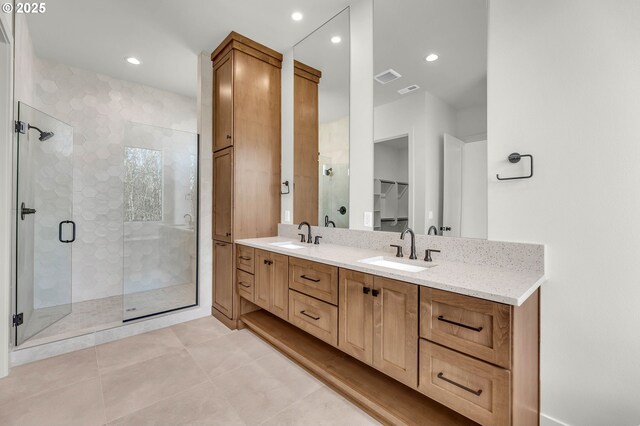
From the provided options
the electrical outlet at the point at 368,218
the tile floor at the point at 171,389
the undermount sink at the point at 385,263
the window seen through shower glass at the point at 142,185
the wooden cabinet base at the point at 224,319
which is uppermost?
the window seen through shower glass at the point at 142,185

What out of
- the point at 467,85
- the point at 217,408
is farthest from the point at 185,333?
the point at 467,85

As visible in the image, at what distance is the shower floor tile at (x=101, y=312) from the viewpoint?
2.44 metres

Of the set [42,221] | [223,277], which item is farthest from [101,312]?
[223,277]

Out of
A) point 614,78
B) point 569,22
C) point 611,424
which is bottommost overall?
point 611,424

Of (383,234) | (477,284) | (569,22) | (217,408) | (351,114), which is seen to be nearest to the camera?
(477,284)

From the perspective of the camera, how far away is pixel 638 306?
1.26 meters

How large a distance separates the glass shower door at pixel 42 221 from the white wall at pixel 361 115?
2.68 meters

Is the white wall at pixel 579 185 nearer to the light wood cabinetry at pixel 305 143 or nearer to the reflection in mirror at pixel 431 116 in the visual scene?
the reflection in mirror at pixel 431 116

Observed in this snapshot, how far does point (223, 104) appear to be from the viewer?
2.93 metres

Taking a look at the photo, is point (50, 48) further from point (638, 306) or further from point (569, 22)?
point (638, 306)

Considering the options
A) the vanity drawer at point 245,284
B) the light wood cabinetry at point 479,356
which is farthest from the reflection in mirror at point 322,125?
the light wood cabinetry at point 479,356

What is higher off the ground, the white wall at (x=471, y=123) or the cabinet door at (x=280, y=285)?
the white wall at (x=471, y=123)

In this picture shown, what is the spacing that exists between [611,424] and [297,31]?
3.48 meters

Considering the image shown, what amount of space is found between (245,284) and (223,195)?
960 millimetres
